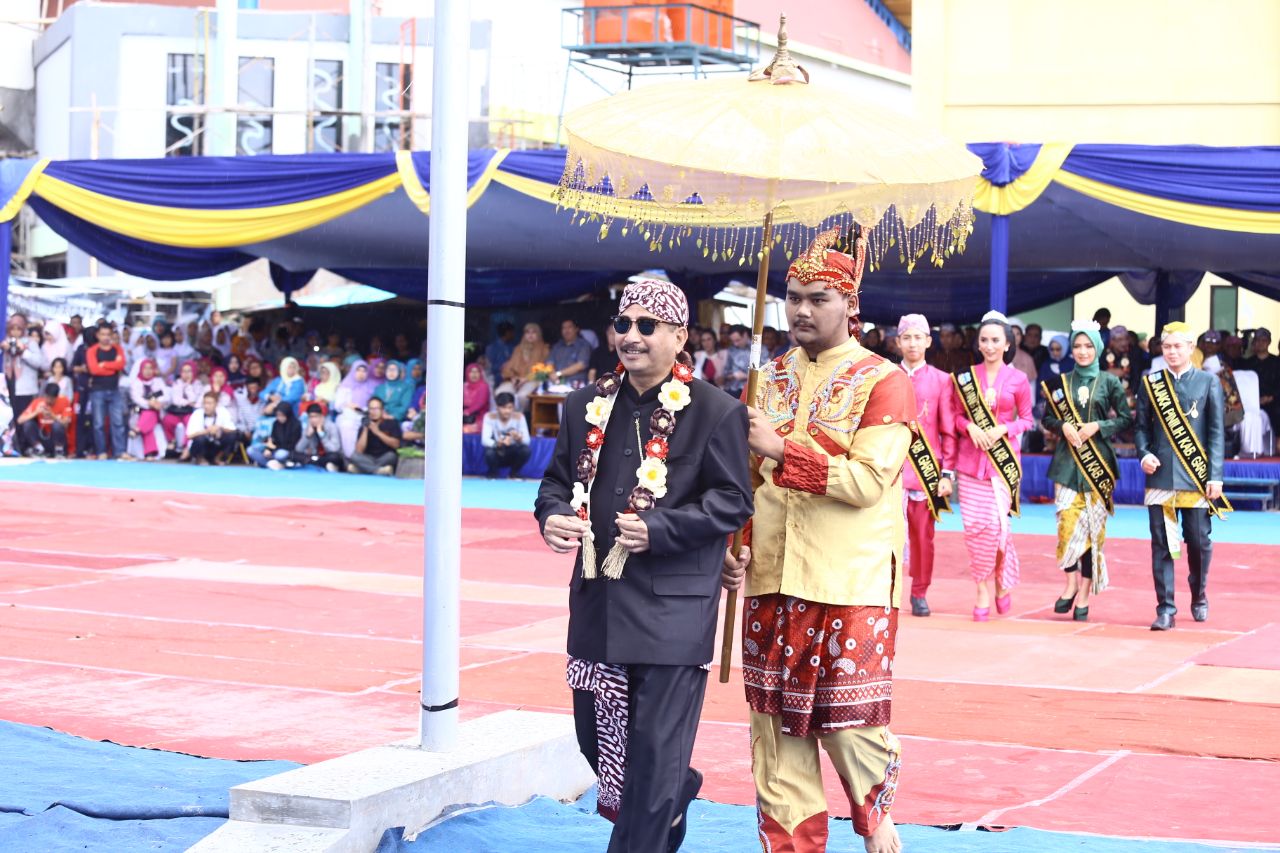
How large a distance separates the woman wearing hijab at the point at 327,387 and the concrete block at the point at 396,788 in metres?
14.4

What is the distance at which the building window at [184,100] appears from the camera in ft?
98.9

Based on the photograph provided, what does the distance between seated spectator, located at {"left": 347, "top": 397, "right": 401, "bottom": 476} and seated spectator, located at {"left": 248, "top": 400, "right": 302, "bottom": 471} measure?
1008mm

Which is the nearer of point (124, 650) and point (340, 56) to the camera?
point (124, 650)

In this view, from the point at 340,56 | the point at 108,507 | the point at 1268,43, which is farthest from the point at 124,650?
the point at 340,56

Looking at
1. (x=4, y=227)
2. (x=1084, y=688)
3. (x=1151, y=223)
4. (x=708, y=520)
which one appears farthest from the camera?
(x=4, y=227)

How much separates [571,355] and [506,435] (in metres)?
1.49

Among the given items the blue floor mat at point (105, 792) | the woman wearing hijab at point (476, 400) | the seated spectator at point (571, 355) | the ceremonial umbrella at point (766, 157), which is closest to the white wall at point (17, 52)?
the seated spectator at point (571, 355)

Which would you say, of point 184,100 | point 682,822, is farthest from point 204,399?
point 682,822

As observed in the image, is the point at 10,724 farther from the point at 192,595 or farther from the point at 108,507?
the point at 108,507

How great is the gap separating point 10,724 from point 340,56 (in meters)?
26.4

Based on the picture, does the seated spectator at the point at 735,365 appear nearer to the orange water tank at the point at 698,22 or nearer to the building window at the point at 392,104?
the orange water tank at the point at 698,22

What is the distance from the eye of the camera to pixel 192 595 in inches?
404

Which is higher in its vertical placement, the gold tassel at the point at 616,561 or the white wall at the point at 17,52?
the white wall at the point at 17,52

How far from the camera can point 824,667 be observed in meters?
4.57
